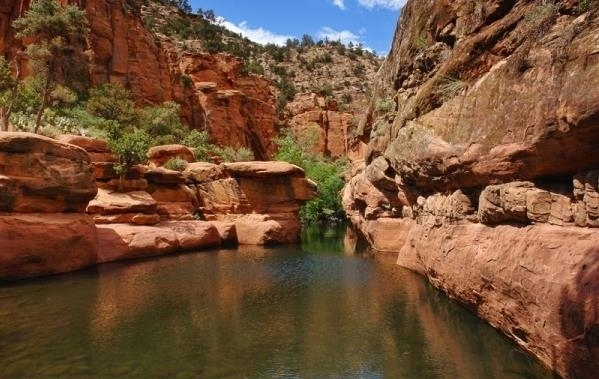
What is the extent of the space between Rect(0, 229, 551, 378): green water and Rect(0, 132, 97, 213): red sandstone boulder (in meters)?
2.78

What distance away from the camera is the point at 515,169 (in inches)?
366

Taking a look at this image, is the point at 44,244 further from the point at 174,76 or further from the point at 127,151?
the point at 174,76

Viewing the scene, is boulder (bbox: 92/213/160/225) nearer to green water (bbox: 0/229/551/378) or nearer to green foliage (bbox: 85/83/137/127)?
green water (bbox: 0/229/551/378)

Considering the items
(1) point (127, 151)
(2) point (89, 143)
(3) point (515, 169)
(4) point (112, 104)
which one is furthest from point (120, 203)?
(3) point (515, 169)

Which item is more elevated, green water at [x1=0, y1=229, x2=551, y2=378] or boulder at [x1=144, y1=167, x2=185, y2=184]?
boulder at [x1=144, y1=167, x2=185, y2=184]

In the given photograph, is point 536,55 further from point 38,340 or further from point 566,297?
point 38,340

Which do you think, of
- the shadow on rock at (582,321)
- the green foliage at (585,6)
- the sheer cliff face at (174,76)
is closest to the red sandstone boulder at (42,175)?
the shadow on rock at (582,321)

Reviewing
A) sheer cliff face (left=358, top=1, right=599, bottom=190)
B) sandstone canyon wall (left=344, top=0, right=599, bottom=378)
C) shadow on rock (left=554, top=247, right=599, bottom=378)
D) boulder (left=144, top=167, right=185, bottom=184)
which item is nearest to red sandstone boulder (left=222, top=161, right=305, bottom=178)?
boulder (left=144, top=167, right=185, bottom=184)

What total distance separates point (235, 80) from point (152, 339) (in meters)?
48.5

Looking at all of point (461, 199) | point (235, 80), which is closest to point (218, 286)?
point (461, 199)

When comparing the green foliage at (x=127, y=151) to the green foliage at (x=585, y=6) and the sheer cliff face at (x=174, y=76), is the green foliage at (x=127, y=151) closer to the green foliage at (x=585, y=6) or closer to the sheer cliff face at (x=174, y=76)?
the sheer cliff face at (x=174, y=76)

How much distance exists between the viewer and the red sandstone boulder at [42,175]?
14.6 meters

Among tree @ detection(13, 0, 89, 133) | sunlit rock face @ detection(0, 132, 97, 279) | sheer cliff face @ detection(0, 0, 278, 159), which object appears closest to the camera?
sunlit rock face @ detection(0, 132, 97, 279)

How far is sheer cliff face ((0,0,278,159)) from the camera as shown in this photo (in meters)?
37.6
